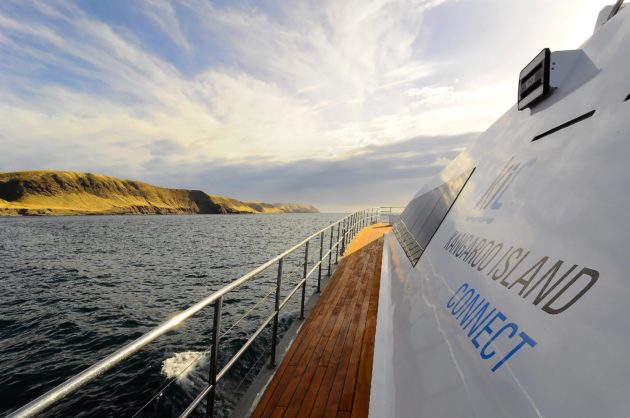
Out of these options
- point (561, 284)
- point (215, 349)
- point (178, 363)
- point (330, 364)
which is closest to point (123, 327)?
point (178, 363)

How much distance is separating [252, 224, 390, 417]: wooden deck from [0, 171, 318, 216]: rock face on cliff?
137658 millimetres

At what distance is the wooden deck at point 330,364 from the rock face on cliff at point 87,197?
138 meters

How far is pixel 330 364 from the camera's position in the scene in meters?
3.91

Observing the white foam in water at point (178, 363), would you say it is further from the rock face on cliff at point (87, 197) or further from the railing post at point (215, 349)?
the rock face on cliff at point (87, 197)

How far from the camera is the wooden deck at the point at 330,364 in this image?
316 cm

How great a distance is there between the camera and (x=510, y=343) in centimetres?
106

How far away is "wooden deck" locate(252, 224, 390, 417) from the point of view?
316cm

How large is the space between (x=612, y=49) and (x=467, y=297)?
4.25 ft

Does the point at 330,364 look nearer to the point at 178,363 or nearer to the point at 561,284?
the point at 561,284

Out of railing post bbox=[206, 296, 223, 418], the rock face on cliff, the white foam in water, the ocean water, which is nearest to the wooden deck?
the ocean water

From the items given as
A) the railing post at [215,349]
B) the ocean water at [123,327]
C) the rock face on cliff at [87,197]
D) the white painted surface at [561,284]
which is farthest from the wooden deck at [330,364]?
the rock face on cliff at [87,197]

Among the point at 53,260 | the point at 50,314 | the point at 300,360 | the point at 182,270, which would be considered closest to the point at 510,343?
the point at 300,360

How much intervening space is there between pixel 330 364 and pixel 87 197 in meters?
167

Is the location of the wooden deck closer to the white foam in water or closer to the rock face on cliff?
the white foam in water
